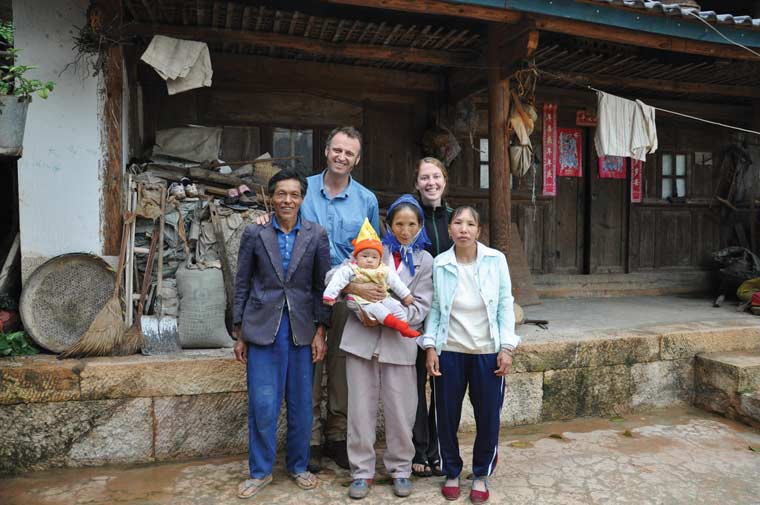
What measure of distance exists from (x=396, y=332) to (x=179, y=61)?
11.0ft

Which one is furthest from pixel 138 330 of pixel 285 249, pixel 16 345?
pixel 285 249

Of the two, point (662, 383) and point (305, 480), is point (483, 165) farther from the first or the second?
point (305, 480)

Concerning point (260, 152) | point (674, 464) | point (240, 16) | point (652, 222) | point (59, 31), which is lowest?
point (674, 464)

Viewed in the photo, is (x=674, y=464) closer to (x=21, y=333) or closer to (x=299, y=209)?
(x=299, y=209)

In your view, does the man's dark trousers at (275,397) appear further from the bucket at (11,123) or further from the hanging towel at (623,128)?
the hanging towel at (623,128)

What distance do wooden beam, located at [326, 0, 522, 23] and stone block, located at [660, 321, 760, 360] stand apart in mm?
3215

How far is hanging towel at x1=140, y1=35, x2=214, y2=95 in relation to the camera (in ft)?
15.9

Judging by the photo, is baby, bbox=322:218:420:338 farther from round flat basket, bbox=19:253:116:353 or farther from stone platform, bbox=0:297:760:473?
round flat basket, bbox=19:253:116:353

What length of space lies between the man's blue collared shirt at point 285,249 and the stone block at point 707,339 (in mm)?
3636

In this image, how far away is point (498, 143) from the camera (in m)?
5.44

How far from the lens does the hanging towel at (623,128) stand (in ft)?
21.2

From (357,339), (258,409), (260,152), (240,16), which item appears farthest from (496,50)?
(258,409)

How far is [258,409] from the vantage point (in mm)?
Result: 3199

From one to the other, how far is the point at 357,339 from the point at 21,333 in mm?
2647
